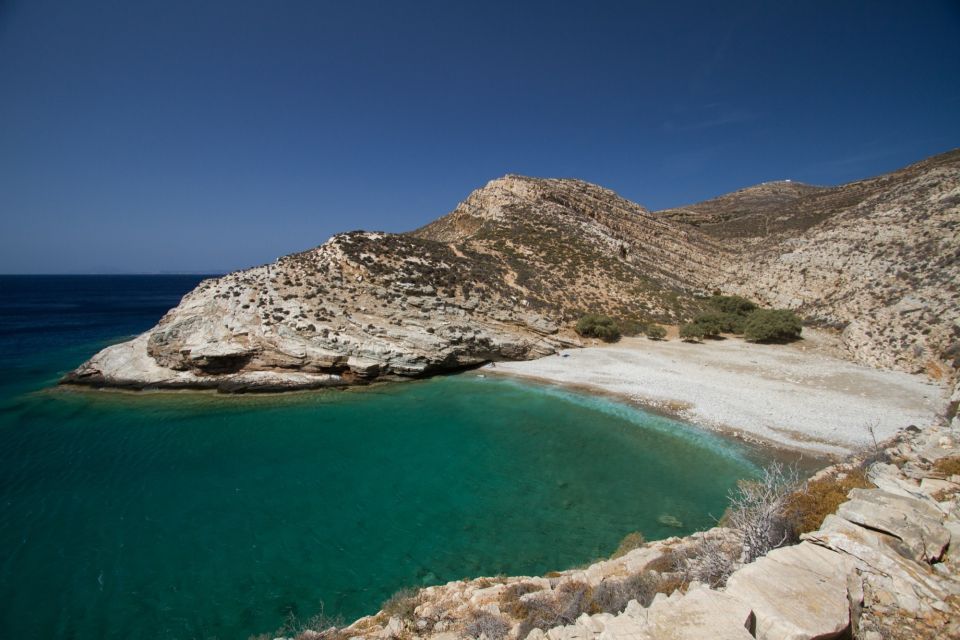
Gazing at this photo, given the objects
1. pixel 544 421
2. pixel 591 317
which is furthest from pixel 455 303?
pixel 544 421

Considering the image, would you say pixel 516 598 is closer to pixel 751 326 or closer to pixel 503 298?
pixel 503 298

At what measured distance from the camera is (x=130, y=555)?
31.0ft

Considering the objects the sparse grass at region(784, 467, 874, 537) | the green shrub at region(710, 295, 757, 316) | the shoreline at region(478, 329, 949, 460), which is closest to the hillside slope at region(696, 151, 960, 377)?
the shoreline at region(478, 329, 949, 460)

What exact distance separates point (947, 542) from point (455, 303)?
2469cm

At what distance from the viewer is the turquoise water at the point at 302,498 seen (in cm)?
835

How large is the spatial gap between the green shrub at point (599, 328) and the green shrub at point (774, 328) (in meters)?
9.84

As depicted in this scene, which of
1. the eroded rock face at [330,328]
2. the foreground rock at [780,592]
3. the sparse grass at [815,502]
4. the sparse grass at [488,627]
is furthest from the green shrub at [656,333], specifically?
the sparse grass at [488,627]

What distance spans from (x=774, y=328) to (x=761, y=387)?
35.6 ft

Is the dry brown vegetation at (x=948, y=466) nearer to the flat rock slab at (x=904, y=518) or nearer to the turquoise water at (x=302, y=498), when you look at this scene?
the flat rock slab at (x=904, y=518)

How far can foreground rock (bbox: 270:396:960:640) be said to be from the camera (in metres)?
3.67

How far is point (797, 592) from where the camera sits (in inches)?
152

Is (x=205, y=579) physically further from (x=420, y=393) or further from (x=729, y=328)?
(x=729, y=328)

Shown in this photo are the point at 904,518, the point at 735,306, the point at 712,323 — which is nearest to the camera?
the point at 904,518

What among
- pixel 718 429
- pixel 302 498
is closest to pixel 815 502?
pixel 718 429
